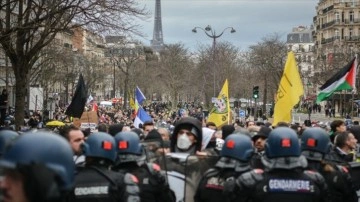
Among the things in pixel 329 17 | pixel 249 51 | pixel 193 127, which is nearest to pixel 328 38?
pixel 329 17

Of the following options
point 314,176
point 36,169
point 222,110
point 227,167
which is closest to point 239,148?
point 227,167

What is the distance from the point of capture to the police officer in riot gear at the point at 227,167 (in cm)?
507

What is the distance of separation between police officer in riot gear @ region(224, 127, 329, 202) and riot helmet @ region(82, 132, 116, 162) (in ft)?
3.23

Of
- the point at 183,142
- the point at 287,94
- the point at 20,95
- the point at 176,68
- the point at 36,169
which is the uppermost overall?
the point at 176,68

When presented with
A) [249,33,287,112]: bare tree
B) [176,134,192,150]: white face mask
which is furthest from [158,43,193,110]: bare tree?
[176,134,192,150]: white face mask

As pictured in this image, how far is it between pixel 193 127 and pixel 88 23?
14.0m

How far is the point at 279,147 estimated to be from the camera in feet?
15.8

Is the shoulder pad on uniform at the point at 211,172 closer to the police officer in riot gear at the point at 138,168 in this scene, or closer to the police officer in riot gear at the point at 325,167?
the police officer in riot gear at the point at 138,168

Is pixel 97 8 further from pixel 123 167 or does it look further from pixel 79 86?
pixel 123 167

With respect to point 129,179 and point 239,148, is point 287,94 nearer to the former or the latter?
point 239,148

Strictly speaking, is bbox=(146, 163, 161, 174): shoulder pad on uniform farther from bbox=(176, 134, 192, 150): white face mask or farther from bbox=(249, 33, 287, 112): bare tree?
bbox=(249, 33, 287, 112): bare tree

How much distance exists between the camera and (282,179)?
4730mm

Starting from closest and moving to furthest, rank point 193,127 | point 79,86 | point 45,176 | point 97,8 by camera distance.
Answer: point 45,176
point 193,127
point 79,86
point 97,8

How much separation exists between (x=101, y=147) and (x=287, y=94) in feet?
25.7
